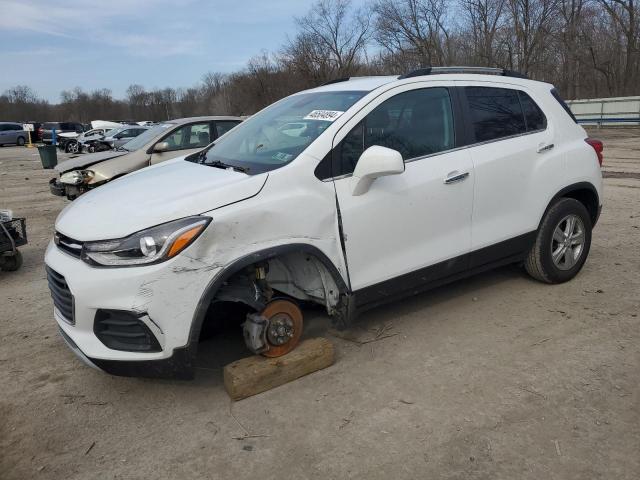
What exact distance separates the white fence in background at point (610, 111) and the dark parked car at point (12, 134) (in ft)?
135

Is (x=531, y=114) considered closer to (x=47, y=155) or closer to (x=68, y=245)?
(x=68, y=245)

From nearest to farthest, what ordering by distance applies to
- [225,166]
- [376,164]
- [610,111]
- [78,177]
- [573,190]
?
[376,164], [225,166], [573,190], [78,177], [610,111]

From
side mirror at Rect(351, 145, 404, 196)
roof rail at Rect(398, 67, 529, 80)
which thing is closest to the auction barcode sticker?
side mirror at Rect(351, 145, 404, 196)

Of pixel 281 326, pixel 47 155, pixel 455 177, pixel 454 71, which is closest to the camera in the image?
pixel 281 326

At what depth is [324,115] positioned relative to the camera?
12.0 ft

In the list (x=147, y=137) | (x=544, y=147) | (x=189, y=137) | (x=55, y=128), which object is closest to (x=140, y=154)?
(x=147, y=137)

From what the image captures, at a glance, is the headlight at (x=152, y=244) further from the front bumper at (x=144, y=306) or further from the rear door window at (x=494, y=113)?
the rear door window at (x=494, y=113)

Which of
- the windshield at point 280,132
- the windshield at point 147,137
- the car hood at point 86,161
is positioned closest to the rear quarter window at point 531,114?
the windshield at point 280,132

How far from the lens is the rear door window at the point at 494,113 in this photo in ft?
13.4

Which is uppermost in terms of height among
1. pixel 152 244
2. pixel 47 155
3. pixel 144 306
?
pixel 47 155

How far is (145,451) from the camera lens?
281 centimetres

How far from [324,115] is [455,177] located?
1.05m

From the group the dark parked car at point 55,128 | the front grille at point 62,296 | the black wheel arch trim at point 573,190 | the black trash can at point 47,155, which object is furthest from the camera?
the dark parked car at point 55,128

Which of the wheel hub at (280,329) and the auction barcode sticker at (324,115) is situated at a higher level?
the auction barcode sticker at (324,115)
